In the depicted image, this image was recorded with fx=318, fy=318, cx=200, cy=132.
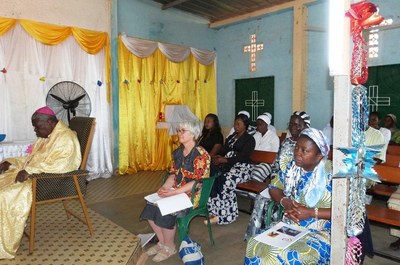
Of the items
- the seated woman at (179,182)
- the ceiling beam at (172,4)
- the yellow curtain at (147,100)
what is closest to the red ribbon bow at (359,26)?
the seated woman at (179,182)

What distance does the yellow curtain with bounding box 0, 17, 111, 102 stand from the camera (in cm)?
523

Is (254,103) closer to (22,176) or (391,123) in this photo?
(391,123)

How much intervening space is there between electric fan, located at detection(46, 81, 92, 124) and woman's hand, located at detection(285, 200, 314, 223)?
438 centimetres

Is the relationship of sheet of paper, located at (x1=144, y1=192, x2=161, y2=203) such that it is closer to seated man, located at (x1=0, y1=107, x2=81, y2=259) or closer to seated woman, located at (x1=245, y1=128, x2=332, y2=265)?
seated man, located at (x1=0, y1=107, x2=81, y2=259)

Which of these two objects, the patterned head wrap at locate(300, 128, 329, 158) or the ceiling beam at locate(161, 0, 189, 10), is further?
the ceiling beam at locate(161, 0, 189, 10)

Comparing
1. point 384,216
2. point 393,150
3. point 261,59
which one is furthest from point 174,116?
point 384,216

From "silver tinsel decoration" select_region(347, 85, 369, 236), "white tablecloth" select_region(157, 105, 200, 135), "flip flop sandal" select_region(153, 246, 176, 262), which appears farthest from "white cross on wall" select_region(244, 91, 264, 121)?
"silver tinsel decoration" select_region(347, 85, 369, 236)

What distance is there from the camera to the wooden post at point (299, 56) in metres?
6.44

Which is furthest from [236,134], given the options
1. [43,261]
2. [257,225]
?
[43,261]

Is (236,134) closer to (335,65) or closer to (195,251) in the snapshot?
(195,251)

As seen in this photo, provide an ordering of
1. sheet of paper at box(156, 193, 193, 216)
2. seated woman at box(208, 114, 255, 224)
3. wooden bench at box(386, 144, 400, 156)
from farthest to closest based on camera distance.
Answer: wooden bench at box(386, 144, 400, 156) < seated woman at box(208, 114, 255, 224) < sheet of paper at box(156, 193, 193, 216)

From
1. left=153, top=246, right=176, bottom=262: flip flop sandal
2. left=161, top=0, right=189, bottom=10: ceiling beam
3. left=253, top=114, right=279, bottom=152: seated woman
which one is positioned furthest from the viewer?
left=161, top=0, right=189, bottom=10: ceiling beam

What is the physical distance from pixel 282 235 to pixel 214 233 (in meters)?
1.64

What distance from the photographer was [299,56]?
6.52 metres
